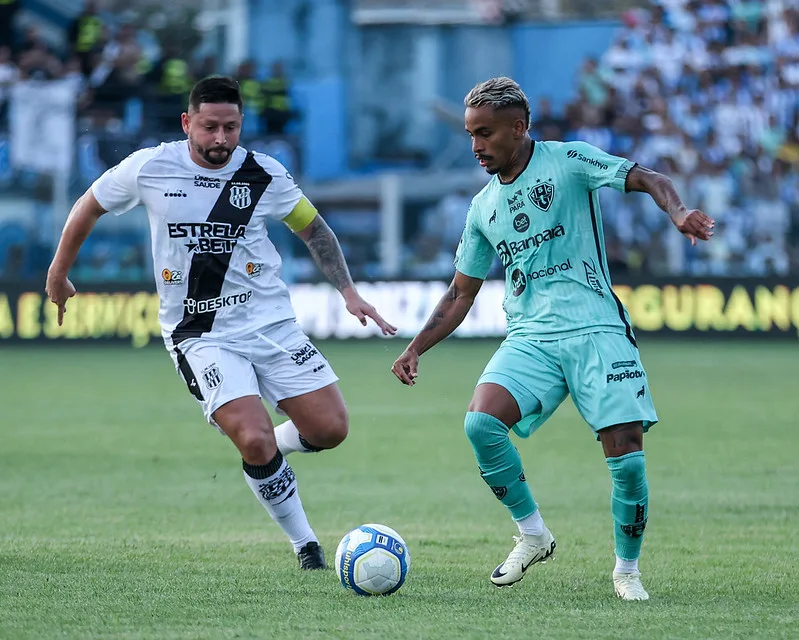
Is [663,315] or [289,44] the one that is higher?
[289,44]

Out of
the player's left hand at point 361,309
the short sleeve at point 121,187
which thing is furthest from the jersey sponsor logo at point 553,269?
the short sleeve at point 121,187

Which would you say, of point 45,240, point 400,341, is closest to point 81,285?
Answer: point 45,240

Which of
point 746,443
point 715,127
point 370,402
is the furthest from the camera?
point 715,127

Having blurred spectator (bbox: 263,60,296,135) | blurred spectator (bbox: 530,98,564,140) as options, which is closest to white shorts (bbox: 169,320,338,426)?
blurred spectator (bbox: 263,60,296,135)

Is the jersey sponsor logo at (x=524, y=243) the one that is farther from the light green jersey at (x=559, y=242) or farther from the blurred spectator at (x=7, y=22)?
the blurred spectator at (x=7, y=22)

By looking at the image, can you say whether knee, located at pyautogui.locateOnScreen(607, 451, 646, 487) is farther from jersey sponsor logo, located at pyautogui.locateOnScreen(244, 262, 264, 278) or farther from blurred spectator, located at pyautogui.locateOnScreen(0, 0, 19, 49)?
A: blurred spectator, located at pyautogui.locateOnScreen(0, 0, 19, 49)

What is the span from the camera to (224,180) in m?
6.83

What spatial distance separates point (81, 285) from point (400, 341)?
499 centimetres

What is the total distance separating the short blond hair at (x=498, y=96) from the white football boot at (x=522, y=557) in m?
1.81

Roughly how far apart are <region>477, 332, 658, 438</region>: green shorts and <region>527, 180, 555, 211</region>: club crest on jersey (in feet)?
1.90

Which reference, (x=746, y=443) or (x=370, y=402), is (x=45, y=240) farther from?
(x=746, y=443)

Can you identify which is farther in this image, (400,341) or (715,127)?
(715,127)

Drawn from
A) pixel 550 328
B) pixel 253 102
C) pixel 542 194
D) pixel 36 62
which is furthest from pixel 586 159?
pixel 36 62

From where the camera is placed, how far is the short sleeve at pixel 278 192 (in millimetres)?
6961
